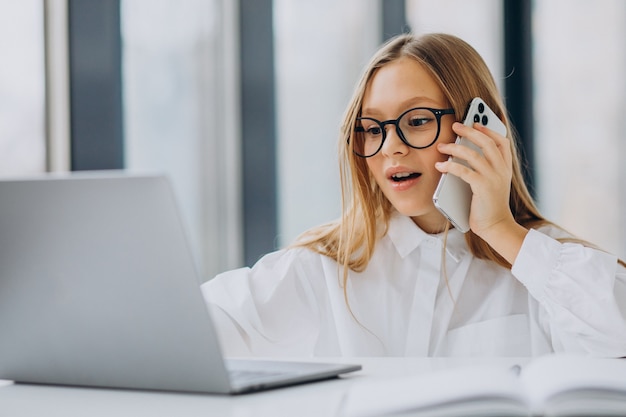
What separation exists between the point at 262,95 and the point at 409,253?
164cm

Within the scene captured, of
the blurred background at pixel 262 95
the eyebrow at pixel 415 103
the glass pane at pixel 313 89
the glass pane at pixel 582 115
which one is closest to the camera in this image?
the eyebrow at pixel 415 103

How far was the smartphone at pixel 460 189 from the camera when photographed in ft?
5.08

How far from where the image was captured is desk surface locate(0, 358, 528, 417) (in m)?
0.80

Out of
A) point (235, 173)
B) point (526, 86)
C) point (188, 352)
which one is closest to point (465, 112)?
point (188, 352)

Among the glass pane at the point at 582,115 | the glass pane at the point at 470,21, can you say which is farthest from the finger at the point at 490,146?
the glass pane at the point at 470,21

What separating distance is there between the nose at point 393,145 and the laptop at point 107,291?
2.25 ft

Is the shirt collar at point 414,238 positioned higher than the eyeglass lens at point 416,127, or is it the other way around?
the eyeglass lens at point 416,127

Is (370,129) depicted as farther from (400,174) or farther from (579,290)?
(579,290)

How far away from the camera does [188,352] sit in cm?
85

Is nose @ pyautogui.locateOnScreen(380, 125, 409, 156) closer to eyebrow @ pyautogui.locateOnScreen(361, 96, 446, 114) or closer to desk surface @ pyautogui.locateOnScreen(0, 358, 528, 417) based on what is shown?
eyebrow @ pyautogui.locateOnScreen(361, 96, 446, 114)

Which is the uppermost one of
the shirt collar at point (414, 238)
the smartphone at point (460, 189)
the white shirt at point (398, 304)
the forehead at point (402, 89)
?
the forehead at point (402, 89)

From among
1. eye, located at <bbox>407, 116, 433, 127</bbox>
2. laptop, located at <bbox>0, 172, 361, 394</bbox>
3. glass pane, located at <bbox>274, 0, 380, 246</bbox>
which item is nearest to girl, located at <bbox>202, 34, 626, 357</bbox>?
eye, located at <bbox>407, 116, 433, 127</bbox>

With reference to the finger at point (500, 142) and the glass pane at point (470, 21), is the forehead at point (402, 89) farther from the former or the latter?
the glass pane at point (470, 21)

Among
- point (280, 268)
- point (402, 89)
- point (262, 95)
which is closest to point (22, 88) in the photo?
point (262, 95)
